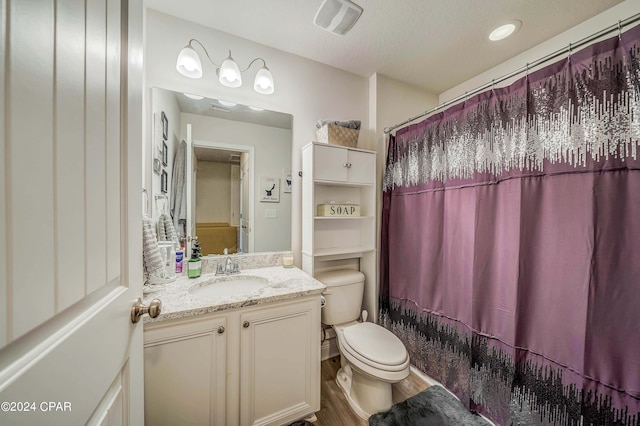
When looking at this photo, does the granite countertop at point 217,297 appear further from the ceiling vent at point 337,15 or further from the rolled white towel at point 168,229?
the ceiling vent at point 337,15

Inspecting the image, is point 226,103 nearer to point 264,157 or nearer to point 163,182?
point 264,157

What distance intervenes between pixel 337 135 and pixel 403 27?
2.58 feet

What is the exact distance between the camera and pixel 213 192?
154 centimetres

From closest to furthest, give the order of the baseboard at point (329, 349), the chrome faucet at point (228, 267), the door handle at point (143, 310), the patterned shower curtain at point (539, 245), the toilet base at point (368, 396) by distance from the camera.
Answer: the door handle at point (143, 310) → the patterned shower curtain at point (539, 245) → the toilet base at point (368, 396) → the chrome faucet at point (228, 267) → the baseboard at point (329, 349)

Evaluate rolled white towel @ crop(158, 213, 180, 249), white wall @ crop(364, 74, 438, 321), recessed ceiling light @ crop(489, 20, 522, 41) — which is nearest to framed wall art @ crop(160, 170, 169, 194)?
rolled white towel @ crop(158, 213, 180, 249)

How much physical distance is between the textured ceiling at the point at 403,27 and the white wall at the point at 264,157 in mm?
613

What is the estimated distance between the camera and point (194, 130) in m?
1.49

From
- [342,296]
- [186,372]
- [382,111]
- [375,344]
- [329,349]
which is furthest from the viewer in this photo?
[382,111]

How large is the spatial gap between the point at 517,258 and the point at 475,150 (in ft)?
2.17

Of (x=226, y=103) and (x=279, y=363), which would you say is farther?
(x=226, y=103)

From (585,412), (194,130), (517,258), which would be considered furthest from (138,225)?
(585,412)

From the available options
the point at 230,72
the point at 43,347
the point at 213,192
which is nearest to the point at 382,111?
the point at 230,72

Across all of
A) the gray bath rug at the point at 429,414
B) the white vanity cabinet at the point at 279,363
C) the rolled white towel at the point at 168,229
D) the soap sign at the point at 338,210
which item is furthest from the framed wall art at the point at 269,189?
the gray bath rug at the point at 429,414

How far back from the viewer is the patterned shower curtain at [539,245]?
897 mm
